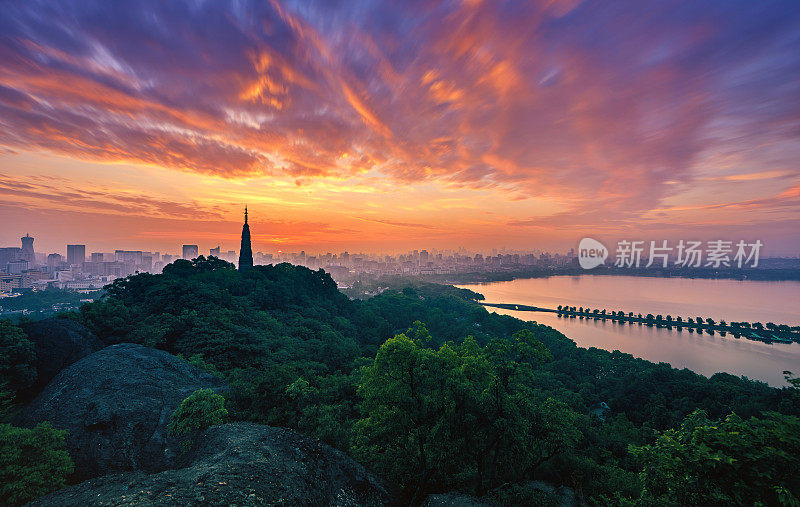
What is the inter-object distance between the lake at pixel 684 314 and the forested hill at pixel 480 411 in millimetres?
22116

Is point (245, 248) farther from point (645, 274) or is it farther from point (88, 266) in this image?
point (645, 274)

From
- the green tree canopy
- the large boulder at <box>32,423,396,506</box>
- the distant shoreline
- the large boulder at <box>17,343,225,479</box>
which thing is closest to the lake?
the distant shoreline

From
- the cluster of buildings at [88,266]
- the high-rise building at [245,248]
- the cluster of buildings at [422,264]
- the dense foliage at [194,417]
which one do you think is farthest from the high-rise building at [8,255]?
the dense foliage at [194,417]

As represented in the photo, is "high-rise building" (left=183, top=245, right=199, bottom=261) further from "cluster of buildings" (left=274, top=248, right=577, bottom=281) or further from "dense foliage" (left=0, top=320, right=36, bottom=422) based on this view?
"dense foliage" (left=0, top=320, right=36, bottom=422)

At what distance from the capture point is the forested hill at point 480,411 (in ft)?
14.6

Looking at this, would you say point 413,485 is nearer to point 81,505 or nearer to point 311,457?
point 311,457

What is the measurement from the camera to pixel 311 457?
22.6 ft

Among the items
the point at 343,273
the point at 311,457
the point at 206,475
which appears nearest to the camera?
the point at 206,475

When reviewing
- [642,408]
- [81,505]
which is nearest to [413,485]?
[81,505]

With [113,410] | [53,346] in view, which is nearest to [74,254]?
[53,346]

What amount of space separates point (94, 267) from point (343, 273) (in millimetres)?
80613

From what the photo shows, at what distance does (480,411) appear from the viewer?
24.7 feet

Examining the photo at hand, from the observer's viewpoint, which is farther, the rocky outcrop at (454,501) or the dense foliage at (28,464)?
the rocky outcrop at (454,501)

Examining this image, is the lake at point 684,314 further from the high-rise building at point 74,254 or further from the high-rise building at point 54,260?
the high-rise building at point 54,260
